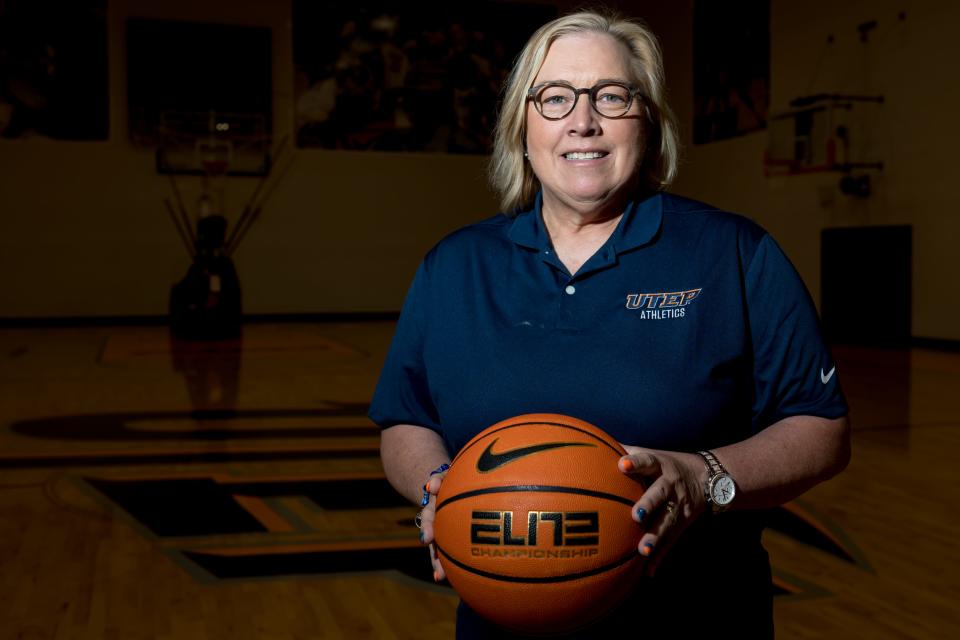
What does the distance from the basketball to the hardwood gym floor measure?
130 centimetres

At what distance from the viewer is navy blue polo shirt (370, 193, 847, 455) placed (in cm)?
122

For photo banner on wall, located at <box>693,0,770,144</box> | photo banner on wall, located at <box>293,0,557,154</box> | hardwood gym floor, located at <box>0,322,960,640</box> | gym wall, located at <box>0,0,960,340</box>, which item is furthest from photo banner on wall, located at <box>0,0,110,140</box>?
photo banner on wall, located at <box>693,0,770,144</box>

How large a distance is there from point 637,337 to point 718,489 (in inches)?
8.2

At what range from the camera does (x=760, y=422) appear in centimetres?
130

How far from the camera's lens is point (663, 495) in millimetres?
1082

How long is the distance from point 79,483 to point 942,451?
365cm

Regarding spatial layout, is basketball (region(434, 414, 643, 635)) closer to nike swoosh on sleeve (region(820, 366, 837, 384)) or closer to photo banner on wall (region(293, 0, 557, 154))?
nike swoosh on sleeve (region(820, 366, 837, 384))

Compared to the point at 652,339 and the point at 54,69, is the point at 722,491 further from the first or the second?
the point at 54,69

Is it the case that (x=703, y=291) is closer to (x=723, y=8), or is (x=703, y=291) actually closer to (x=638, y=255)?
(x=638, y=255)

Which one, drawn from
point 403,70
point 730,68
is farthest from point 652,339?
point 403,70

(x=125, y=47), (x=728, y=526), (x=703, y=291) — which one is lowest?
(x=728, y=526)

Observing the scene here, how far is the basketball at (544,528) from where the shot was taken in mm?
1091

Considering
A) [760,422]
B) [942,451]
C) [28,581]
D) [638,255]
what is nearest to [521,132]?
[638,255]

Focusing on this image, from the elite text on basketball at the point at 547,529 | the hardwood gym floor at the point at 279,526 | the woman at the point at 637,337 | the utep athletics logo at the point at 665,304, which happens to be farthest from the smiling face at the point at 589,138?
the hardwood gym floor at the point at 279,526
